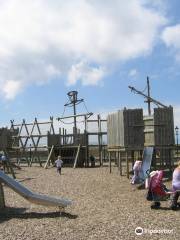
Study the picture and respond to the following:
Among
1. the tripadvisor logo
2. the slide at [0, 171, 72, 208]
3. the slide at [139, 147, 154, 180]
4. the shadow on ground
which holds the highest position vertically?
the slide at [139, 147, 154, 180]

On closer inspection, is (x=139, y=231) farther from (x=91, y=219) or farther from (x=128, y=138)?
(x=128, y=138)

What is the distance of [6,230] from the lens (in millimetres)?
10711

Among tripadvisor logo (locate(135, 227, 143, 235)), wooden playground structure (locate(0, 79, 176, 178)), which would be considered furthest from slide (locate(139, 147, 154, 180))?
tripadvisor logo (locate(135, 227, 143, 235))

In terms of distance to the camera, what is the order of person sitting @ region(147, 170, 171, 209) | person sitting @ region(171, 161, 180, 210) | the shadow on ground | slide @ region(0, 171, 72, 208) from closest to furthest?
the shadow on ground
person sitting @ region(171, 161, 180, 210)
slide @ region(0, 171, 72, 208)
person sitting @ region(147, 170, 171, 209)

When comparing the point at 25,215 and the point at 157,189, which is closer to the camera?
the point at 25,215

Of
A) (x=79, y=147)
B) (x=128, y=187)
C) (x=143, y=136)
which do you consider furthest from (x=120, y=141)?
(x=79, y=147)

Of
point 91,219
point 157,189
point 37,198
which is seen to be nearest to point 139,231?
point 91,219

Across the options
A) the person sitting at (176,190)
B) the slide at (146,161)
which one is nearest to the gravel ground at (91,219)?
the person sitting at (176,190)

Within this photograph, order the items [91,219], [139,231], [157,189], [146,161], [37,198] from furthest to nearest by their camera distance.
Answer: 1. [146,161]
2. [157,189]
3. [37,198]
4. [91,219]
5. [139,231]

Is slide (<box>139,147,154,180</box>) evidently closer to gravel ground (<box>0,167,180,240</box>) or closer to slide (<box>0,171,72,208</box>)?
gravel ground (<box>0,167,180,240</box>)

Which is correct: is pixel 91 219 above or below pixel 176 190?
below

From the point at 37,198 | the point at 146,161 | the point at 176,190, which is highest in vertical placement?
the point at 146,161

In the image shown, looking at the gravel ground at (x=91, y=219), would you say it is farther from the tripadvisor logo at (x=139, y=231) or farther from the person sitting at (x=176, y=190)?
the person sitting at (x=176, y=190)

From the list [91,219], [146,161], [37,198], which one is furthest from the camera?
[146,161]
